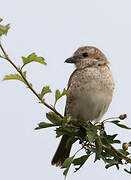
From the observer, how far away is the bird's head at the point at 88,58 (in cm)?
559

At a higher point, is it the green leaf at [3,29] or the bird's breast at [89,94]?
the green leaf at [3,29]

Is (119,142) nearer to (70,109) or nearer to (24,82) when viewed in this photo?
(24,82)

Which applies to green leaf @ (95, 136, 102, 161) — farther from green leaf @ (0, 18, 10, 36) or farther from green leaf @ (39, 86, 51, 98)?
green leaf @ (0, 18, 10, 36)

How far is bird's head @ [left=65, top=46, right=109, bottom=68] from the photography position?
5590mm

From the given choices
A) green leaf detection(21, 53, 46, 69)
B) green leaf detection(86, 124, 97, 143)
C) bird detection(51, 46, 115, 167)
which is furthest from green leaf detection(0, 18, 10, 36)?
bird detection(51, 46, 115, 167)

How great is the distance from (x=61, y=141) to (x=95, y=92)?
4.16 ft

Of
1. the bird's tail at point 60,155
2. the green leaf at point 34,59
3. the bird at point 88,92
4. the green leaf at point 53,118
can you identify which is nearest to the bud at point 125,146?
the green leaf at point 53,118

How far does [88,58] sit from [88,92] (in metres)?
0.94

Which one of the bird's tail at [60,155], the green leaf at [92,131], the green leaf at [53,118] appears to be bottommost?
the bird's tail at [60,155]

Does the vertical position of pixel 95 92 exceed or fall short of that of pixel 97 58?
it falls short

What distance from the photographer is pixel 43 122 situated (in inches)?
131

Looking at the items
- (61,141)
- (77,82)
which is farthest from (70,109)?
(61,141)

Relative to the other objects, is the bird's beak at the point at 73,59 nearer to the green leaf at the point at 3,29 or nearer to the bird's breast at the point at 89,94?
the bird's breast at the point at 89,94

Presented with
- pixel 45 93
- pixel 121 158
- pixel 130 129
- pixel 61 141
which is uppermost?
Answer: pixel 45 93
